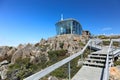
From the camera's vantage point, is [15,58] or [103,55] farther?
[15,58]

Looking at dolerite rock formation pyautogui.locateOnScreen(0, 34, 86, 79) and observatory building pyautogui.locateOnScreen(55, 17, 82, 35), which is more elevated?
observatory building pyautogui.locateOnScreen(55, 17, 82, 35)

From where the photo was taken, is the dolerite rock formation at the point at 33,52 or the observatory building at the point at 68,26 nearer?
the dolerite rock formation at the point at 33,52

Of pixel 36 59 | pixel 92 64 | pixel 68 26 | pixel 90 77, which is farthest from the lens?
pixel 68 26

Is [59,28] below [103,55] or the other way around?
the other way around

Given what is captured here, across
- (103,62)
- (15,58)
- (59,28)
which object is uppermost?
(59,28)

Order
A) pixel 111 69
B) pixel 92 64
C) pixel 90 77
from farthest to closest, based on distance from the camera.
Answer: pixel 92 64
pixel 111 69
pixel 90 77

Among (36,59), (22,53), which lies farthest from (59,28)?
(36,59)

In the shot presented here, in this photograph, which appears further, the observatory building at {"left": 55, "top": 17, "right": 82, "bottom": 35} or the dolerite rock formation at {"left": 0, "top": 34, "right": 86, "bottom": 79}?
the observatory building at {"left": 55, "top": 17, "right": 82, "bottom": 35}

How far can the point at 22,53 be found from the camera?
1580 cm

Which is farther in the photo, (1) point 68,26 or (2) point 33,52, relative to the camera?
(1) point 68,26

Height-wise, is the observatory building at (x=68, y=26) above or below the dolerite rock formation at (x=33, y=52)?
above

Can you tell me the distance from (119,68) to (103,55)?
1326mm

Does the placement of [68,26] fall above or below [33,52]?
above

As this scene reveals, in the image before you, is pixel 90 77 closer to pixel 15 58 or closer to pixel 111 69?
pixel 111 69
